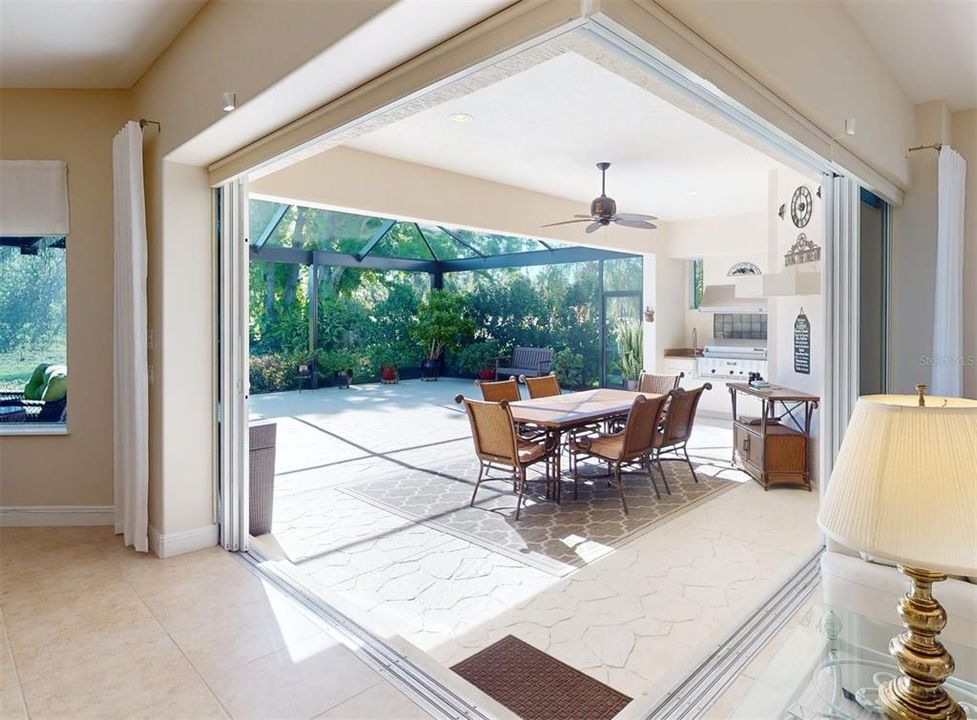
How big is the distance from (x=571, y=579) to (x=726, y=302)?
20.8 feet

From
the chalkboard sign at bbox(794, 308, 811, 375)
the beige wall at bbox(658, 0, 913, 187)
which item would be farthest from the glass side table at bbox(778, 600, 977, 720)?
the chalkboard sign at bbox(794, 308, 811, 375)

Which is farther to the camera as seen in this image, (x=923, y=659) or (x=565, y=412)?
(x=565, y=412)

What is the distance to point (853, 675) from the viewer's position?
154cm

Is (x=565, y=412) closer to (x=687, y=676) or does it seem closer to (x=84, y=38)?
(x=687, y=676)

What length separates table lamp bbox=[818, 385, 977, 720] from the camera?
3.41 feet

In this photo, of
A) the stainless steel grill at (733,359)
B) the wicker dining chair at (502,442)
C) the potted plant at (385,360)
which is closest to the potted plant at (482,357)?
the potted plant at (385,360)

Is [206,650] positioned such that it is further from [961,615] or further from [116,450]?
[961,615]

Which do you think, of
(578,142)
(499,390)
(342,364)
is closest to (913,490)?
(578,142)

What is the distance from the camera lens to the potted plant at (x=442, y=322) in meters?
12.8

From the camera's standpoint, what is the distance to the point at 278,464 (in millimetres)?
5766

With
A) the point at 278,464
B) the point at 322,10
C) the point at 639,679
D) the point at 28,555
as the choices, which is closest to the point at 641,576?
the point at 639,679

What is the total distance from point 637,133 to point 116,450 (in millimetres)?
4377

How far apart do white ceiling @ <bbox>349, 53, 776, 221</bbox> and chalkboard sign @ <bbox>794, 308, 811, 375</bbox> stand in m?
1.56

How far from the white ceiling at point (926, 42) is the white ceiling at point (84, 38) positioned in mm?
3110
